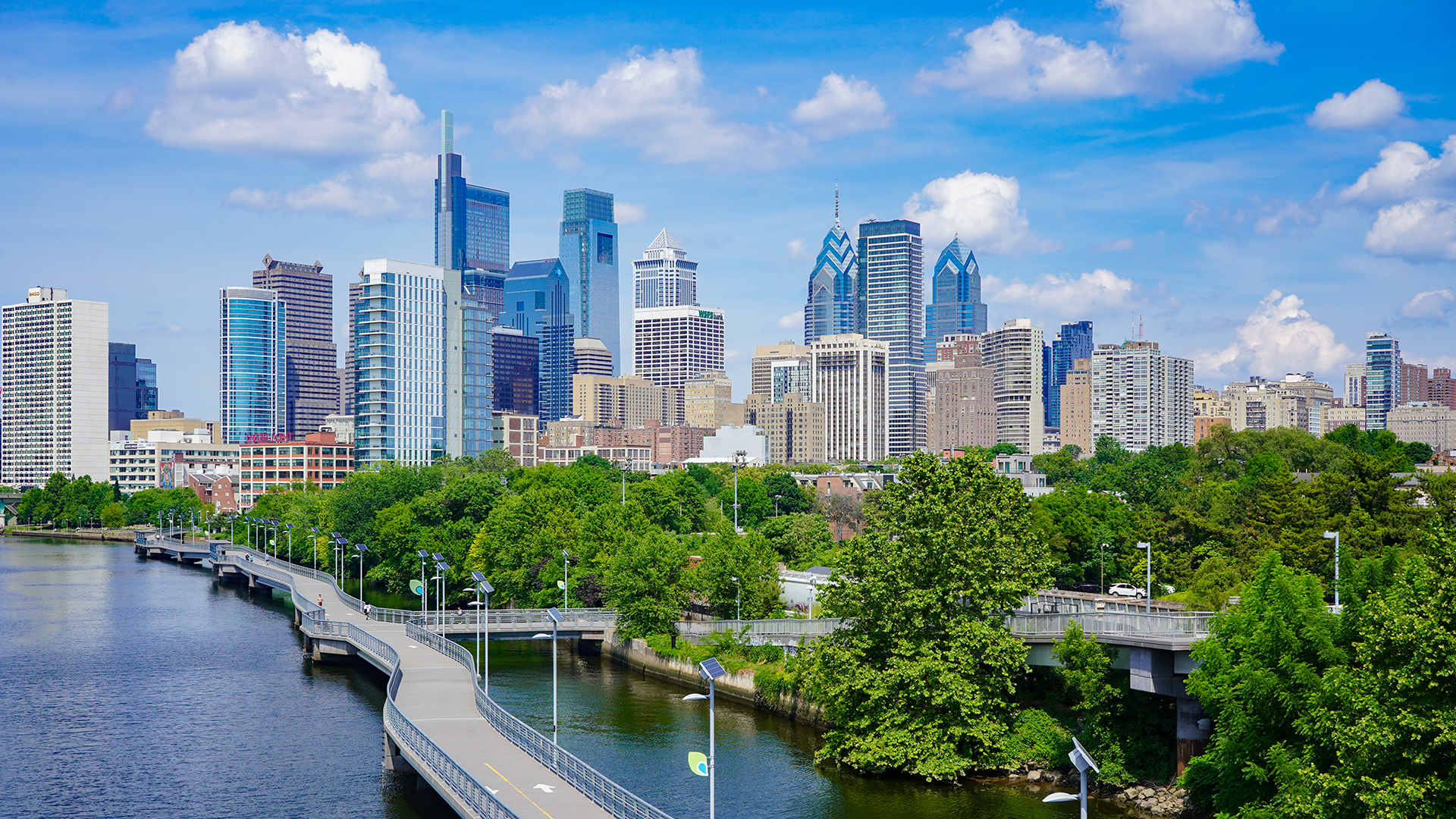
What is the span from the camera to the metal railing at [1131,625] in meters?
50.1

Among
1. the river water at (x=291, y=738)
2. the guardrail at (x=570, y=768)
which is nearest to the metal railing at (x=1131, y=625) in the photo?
the river water at (x=291, y=738)

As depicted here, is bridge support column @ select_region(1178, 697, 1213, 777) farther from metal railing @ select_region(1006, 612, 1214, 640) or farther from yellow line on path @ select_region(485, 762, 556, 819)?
yellow line on path @ select_region(485, 762, 556, 819)

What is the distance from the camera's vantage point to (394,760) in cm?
5309

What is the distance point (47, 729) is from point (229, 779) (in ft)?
52.9

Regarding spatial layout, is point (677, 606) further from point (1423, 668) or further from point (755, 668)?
point (1423, 668)

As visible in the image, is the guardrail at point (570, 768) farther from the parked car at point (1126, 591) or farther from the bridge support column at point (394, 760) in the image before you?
the parked car at point (1126, 591)

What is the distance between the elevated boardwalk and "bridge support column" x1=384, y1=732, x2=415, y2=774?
0.05m

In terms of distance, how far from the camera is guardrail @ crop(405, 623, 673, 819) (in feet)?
127

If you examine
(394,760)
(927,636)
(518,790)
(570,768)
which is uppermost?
(927,636)

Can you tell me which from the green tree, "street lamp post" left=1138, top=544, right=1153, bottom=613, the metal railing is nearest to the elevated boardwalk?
the green tree

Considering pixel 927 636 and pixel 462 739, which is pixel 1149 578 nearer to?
pixel 927 636

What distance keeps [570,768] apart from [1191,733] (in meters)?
23.2

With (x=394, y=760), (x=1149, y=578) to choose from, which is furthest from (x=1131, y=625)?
(x=394, y=760)

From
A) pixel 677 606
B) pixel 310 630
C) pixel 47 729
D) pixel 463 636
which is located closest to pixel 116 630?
pixel 310 630
